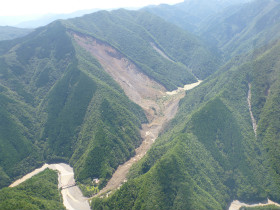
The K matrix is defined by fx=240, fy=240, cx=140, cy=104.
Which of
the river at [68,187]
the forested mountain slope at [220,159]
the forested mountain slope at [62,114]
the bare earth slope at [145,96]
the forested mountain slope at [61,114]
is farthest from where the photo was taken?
the bare earth slope at [145,96]

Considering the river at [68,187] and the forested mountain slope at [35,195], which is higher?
the forested mountain slope at [35,195]

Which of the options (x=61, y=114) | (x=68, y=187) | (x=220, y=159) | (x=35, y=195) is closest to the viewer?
(x=35, y=195)

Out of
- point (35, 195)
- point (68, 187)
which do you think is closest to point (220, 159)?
point (68, 187)

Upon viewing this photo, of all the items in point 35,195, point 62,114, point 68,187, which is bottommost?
point 68,187

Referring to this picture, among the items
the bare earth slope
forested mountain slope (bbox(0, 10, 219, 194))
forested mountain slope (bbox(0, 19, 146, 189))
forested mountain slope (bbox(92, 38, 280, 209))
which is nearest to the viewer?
forested mountain slope (bbox(92, 38, 280, 209))

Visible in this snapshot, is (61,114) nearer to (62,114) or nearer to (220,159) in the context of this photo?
(62,114)

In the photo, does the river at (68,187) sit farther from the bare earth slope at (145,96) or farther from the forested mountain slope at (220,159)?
the bare earth slope at (145,96)

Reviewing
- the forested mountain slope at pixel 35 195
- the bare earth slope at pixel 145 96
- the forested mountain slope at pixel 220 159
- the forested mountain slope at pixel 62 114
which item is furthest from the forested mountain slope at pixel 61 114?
the forested mountain slope at pixel 220 159

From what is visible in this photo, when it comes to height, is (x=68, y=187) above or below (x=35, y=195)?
below

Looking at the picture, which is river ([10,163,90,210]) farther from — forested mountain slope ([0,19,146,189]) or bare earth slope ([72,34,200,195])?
bare earth slope ([72,34,200,195])

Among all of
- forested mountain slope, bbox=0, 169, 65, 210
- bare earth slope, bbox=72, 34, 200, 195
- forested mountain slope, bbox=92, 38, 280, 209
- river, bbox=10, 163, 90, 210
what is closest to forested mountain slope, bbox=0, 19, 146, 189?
river, bbox=10, 163, 90, 210
